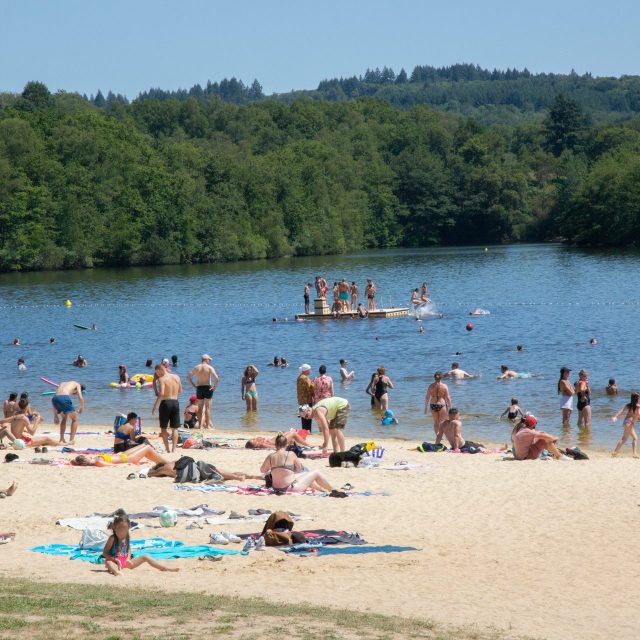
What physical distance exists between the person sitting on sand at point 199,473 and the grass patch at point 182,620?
639 cm

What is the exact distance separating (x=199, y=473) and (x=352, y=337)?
25984 mm

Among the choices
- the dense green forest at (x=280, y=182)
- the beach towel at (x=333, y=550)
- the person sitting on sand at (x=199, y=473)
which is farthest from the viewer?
the dense green forest at (x=280, y=182)

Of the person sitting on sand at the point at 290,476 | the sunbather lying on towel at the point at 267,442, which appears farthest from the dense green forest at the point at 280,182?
the person sitting on sand at the point at 290,476

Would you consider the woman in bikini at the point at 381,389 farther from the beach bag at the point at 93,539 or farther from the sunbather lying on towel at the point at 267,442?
the beach bag at the point at 93,539

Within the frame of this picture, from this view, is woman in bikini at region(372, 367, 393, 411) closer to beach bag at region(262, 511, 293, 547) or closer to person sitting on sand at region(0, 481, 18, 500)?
person sitting on sand at region(0, 481, 18, 500)

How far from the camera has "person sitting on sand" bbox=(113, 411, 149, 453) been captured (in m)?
19.2

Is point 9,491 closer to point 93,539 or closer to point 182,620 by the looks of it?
point 93,539

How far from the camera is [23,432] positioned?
21188 millimetres

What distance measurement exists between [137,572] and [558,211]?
117886mm

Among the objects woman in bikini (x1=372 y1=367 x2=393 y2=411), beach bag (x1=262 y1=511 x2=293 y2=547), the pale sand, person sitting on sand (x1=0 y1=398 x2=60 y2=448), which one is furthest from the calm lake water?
beach bag (x1=262 y1=511 x2=293 y2=547)

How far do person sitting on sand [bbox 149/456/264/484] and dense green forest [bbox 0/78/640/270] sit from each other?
76561 millimetres

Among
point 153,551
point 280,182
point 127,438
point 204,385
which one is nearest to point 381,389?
point 204,385

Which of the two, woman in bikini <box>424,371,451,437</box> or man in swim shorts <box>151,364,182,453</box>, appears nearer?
man in swim shorts <box>151,364,182,453</box>

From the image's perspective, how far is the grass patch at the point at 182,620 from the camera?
9.05m
